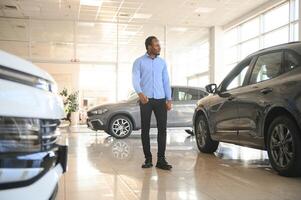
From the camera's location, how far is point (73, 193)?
137 inches

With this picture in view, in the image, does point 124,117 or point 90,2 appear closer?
point 124,117

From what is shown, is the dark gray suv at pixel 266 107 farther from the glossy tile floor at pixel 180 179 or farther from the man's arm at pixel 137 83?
the man's arm at pixel 137 83

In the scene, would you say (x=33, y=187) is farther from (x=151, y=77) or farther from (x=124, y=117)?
(x=124, y=117)

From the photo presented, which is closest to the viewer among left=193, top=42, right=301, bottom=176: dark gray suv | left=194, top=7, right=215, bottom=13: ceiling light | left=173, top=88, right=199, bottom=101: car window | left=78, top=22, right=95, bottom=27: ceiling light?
left=193, top=42, right=301, bottom=176: dark gray suv

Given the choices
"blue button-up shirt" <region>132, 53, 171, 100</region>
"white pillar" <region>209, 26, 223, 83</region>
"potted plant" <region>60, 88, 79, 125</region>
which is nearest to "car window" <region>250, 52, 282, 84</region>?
"blue button-up shirt" <region>132, 53, 171, 100</region>

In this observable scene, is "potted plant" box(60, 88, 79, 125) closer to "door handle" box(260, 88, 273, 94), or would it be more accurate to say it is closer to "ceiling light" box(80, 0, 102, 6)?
"ceiling light" box(80, 0, 102, 6)

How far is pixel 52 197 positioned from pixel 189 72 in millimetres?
18278

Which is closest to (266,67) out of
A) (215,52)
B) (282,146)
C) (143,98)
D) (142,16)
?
(282,146)

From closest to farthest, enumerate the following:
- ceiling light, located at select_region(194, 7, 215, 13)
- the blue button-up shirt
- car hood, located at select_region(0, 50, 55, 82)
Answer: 1. car hood, located at select_region(0, 50, 55, 82)
2. the blue button-up shirt
3. ceiling light, located at select_region(194, 7, 215, 13)

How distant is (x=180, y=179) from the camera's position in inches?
159

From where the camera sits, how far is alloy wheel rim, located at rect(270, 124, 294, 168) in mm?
3861

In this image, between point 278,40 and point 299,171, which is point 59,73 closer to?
point 278,40

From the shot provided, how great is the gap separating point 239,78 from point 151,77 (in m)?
1.42

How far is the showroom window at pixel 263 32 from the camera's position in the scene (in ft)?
41.9
